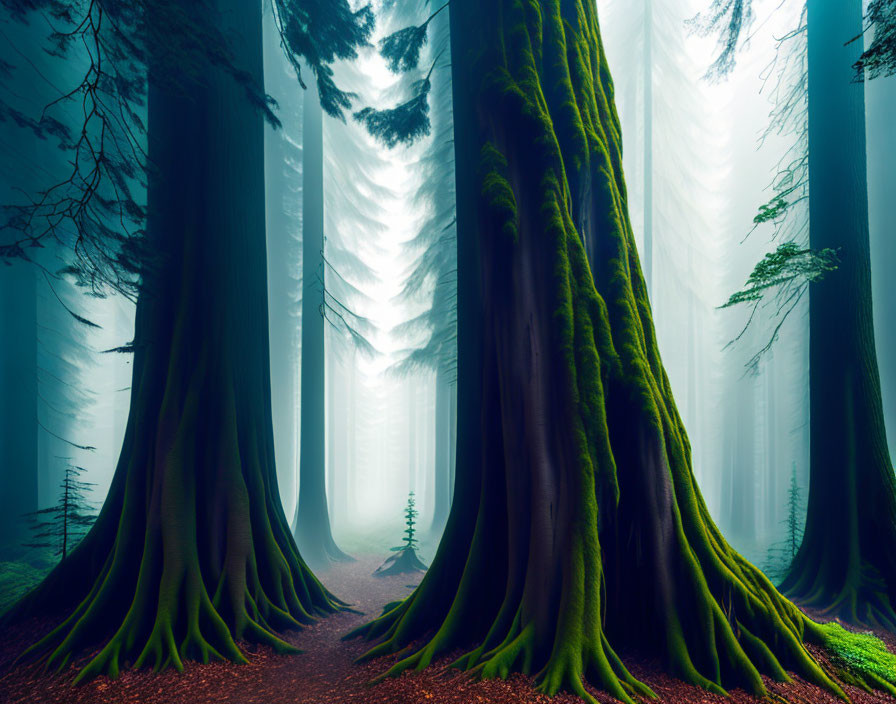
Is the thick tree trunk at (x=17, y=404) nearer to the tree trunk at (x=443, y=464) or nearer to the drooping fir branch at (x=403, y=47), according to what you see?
the tree trunk at (x=443, y=464)

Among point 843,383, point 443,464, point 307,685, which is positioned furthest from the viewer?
point 443,464

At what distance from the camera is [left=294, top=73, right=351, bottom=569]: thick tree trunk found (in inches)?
493

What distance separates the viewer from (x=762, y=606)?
4.02 metres

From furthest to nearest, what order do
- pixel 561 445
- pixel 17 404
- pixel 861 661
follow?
pixel 17 404 → pixel 561 445 → pixel 861 661

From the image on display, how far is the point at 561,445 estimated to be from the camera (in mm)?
4152

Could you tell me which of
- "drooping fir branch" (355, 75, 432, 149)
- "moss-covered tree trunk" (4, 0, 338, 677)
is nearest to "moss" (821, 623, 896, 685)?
"moss-covered tree trunk" (4, 0, 338, 677)

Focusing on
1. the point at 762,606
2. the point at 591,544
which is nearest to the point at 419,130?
the point at 591,544

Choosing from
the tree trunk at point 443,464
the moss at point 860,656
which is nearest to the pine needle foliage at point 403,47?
the moss at point 860,656

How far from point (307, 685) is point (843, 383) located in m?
8.51

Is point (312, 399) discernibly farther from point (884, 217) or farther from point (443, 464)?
point (884, 217)

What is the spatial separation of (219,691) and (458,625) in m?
2.29

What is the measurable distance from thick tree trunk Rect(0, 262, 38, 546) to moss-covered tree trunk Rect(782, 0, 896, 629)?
17545mm

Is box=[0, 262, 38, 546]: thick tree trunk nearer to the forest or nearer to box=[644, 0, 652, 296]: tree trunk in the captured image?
the forest

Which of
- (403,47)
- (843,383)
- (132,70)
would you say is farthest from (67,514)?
(843,383)
